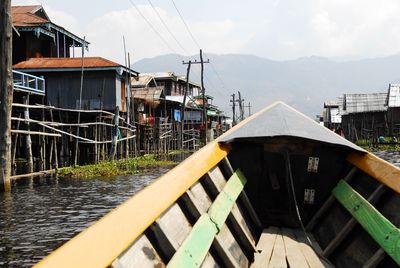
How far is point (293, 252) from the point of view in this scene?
4398mm

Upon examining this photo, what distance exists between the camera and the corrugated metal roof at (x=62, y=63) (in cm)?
2630

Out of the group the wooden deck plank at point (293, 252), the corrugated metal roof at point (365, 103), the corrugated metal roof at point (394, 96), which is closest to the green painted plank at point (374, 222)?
the wooden deck plank at point (293, 252)

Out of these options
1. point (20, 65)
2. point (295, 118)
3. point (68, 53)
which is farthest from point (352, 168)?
point (68, 53)

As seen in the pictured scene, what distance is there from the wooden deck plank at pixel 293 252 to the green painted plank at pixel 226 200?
79 cm

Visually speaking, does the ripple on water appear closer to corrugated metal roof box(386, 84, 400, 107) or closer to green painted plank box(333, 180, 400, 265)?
green painted plank box(333, 180, 400, 265)

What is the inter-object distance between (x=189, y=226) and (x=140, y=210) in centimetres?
102

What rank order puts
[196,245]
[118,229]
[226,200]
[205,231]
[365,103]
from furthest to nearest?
1. [365,103]
2. [226,200]
3. [205,231]
4. [196,245]
5. [118,229]

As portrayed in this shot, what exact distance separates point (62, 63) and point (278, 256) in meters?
25.3

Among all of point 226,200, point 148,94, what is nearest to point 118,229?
point 226,200

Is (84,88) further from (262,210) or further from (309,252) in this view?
(309,252)

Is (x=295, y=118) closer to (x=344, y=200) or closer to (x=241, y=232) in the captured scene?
(x=344, y=200)

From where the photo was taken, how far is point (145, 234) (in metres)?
2.63

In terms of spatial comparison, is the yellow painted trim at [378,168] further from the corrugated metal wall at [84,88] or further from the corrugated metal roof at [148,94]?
the corrugated metal roof at [148,94]

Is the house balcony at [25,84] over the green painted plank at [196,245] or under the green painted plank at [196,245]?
over
